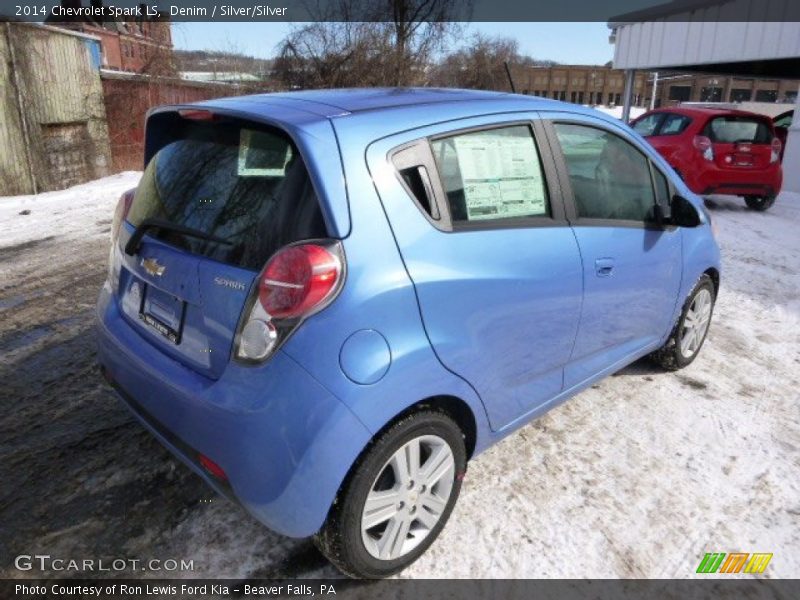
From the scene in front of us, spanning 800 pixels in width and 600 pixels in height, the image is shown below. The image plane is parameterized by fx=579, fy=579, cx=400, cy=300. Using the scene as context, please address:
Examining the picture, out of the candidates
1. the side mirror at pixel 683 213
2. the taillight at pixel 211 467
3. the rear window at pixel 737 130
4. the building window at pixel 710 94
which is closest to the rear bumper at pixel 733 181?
the rear window at pixel 737 130

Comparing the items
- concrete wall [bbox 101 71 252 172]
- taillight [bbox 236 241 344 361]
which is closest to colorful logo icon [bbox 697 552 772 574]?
taillight [bbox 236 241 344 361]

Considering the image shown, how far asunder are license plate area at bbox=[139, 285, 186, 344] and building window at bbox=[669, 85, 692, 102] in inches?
2844

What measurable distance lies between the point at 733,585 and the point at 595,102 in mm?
73133

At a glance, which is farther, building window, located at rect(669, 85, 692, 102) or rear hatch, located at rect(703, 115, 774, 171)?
building window, located at rect(669, 85, 692, 102)

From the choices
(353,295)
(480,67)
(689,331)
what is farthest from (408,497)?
(480,67)

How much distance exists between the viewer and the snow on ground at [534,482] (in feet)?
7.46

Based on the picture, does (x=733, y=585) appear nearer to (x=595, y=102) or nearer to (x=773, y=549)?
(x=773, y=549)

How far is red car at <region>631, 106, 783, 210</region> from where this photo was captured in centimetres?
887

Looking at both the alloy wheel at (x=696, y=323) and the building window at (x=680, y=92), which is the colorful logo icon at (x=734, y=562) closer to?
the alloy wheel at (x=696, y=323)

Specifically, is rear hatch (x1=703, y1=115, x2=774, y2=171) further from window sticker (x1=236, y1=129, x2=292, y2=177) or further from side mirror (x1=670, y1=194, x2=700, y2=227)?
window sticker (x1=236, y1=129, x2=292, y2=177)

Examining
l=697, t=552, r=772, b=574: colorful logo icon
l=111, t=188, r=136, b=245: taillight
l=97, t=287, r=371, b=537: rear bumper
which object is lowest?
l=697, t=552, r=772, b=574: colorful logo icon

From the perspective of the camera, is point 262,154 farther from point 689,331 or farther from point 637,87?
point 637,87

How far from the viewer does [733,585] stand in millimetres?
2207

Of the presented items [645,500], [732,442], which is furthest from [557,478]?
[732,442]
